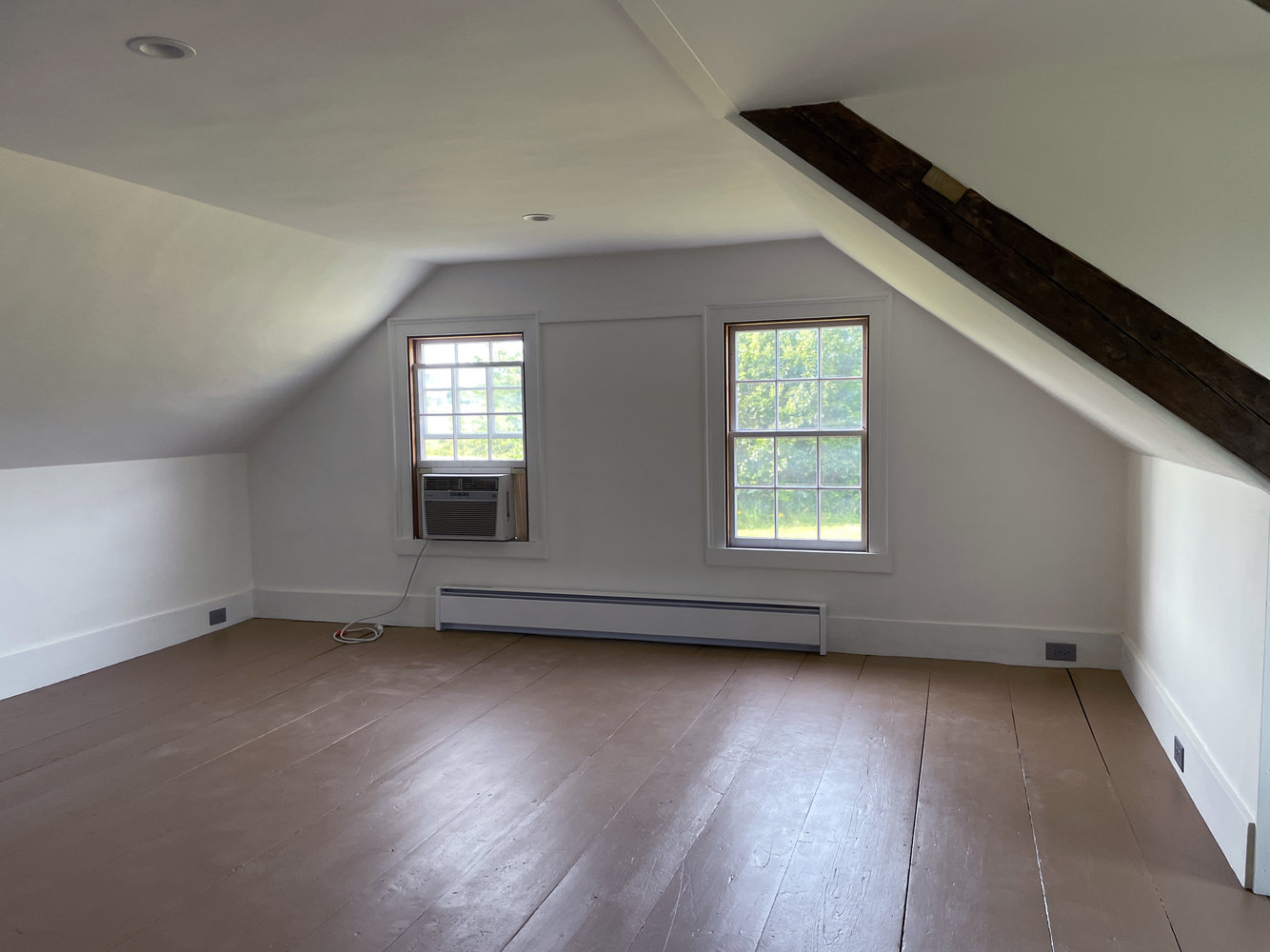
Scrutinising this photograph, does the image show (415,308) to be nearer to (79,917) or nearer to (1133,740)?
(79,917)

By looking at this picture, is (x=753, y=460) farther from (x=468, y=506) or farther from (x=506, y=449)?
(x=468, y=506)

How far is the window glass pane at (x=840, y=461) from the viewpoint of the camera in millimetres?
5129

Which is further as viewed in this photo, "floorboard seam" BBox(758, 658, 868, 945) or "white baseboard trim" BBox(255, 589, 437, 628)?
"white baseboard trim" BBox(255, 589, 437, 628)

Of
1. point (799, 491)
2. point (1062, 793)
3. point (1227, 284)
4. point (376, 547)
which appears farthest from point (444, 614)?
point (1227, 284)

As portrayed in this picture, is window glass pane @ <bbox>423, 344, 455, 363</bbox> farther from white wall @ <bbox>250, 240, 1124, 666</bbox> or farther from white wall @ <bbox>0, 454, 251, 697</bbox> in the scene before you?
white wall @ <bbox>0, 454, 251, 697</bbox>

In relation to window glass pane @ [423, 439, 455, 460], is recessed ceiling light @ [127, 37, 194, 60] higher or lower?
higher

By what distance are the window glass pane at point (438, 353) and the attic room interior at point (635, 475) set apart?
97 mm

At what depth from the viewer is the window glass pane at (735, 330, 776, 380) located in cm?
525

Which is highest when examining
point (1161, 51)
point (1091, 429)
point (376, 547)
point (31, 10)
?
point (31, 10)

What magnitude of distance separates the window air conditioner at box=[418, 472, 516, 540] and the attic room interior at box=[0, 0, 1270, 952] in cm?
4

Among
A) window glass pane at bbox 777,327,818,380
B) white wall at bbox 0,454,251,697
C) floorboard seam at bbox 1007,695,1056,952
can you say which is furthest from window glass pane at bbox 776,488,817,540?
white wall at bbox 0,454,251,697

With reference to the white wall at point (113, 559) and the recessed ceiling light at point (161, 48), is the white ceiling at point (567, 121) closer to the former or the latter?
the recessed ceiling light at point (161, 48)

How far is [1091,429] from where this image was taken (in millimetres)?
4676

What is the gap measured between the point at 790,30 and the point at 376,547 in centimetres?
469
